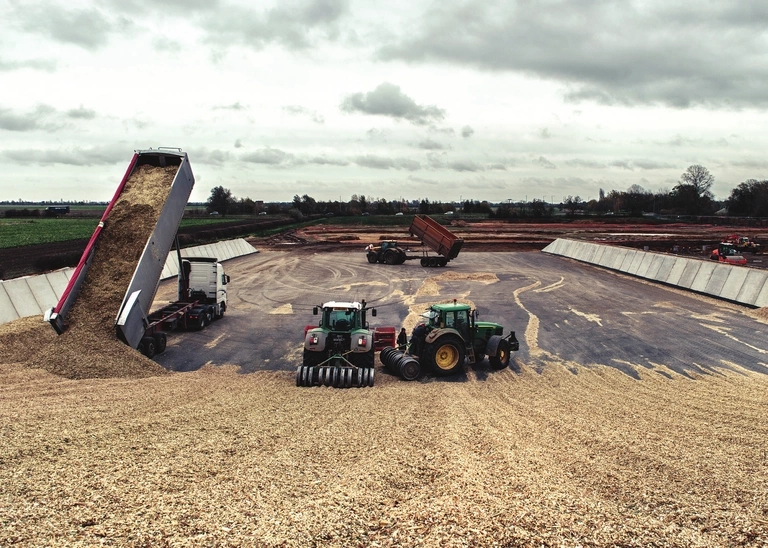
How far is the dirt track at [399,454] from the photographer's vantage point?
7.21m

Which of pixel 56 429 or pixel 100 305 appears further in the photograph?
pixel 100 305

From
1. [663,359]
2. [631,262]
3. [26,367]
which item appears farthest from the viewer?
[631,262]

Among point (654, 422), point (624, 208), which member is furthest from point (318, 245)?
point (624, 208)

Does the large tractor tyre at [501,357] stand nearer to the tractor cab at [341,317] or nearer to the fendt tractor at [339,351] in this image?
the fendt tractor at [339,351]

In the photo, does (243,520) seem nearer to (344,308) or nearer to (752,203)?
(344,308)

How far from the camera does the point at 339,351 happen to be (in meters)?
15.6

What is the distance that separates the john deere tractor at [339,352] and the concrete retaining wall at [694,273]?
20.9 meters

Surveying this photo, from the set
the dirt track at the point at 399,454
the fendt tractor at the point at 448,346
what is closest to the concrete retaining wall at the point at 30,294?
the dirt track at the point at 399,454

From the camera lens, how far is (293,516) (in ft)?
24.4

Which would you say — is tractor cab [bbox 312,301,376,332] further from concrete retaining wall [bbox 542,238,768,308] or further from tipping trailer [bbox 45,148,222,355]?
concrete retaining wall [bbox 542,238,768,308]

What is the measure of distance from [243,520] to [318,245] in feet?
187

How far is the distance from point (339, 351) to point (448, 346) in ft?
10.4

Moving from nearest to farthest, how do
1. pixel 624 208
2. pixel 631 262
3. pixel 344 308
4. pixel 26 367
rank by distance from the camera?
1. pixel 26 367
2. pixel 344 308
3. pixel 631 262
4. pixel 624 208

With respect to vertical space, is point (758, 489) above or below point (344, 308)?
below
